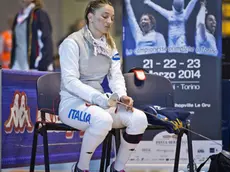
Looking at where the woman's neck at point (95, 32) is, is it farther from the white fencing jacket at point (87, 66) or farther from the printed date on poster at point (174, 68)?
the printed date on poster at point (174, 68)

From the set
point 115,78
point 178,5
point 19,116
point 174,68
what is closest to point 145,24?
point 178,5

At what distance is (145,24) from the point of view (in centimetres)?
706

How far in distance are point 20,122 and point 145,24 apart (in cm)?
137

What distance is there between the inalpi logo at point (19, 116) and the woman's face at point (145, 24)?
3.89 feet

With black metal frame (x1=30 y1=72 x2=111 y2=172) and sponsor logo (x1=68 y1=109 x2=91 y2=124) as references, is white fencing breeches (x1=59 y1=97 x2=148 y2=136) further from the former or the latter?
black metal frame (x1=30 y1=72 x2=111 y2=172)

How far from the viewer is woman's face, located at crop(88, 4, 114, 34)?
5840 millimetres

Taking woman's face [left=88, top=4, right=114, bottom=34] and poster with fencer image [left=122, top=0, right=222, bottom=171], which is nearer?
woman's face [left=88, top=4, right=114, bottom=34]

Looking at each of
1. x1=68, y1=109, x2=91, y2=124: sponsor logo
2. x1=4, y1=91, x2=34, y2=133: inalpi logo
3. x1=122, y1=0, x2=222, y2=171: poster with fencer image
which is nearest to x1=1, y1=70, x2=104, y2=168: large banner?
x1=4, y1=91, x2=34, y2=133: inalpi logo

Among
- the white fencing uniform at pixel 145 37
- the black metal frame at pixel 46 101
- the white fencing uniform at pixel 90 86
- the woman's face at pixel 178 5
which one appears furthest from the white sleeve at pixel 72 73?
the woman's face at pixel 178 5

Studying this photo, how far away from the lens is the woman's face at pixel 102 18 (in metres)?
5.84

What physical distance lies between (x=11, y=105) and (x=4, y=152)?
374 millimetres

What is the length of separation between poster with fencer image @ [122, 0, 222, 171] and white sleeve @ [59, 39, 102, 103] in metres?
1.41

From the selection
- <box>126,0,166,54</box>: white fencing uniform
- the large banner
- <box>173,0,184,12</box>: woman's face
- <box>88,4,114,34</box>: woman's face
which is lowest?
the large banner

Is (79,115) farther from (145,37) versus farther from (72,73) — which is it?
(145,37)
